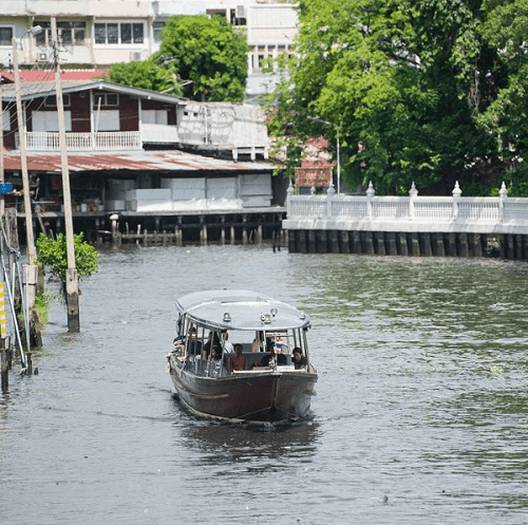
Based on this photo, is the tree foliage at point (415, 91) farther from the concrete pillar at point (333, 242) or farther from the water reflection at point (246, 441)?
the water reflection at point (246, 441)

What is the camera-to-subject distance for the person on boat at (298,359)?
3753 centimetres

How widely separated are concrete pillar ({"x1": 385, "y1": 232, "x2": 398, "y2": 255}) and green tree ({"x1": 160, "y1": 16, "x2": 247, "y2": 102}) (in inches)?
1461

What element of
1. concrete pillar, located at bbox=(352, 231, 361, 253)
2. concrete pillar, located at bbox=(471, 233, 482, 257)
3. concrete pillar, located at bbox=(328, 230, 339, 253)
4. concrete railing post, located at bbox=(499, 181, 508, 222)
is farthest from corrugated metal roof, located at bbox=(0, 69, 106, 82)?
concrete railing post, located at bbox=(499, 181, 508, 222)

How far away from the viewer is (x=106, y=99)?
105 metres

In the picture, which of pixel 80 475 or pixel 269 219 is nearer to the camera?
pixel 80 475

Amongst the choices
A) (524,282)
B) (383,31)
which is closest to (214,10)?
(383,31)

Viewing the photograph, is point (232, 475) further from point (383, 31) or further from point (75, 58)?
point (75, 58)

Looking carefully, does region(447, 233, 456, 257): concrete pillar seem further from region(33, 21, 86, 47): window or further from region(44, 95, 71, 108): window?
region(33, 21, 86, 47): window

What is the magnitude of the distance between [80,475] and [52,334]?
18999mm

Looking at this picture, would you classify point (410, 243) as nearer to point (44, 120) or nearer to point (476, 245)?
point (476, 245)

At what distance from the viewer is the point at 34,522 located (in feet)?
102

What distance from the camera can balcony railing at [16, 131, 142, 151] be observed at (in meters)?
102

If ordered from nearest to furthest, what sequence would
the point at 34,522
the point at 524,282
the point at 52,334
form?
1. the point at 34,522
2. the point at 52,334
3. the point at 524,282

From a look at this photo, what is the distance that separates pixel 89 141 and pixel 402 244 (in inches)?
1126
